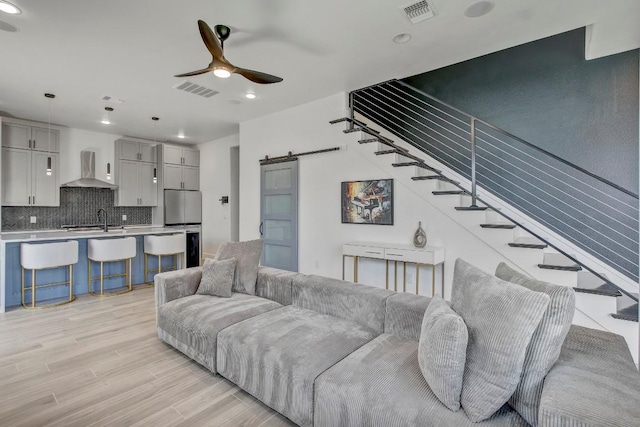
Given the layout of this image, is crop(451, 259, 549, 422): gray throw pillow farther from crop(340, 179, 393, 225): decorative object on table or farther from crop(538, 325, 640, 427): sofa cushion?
crop(340, 179, 393, 225): decorative object on table

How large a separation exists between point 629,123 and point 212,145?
716 cm

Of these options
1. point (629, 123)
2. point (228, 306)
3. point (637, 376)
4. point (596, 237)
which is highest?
point (629, 123)

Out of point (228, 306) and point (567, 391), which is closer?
point (567, 391)

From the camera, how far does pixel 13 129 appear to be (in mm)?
5418

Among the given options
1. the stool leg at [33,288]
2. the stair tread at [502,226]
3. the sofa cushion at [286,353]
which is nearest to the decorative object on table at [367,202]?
the stair tread at [502,226]

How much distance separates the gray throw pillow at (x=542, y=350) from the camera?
1.19 meters

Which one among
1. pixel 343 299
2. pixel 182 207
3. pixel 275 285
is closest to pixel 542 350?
pixel 343 299

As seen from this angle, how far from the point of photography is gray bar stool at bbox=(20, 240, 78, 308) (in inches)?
154

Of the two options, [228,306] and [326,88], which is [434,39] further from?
[228,306]

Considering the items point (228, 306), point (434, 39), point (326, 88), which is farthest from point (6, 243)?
point (434, 39)

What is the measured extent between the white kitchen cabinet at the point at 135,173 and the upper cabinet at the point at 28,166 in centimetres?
102

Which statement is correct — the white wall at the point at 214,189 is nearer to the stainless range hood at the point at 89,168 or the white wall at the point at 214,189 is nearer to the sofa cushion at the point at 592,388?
the stainless range hood at the point at 89,168

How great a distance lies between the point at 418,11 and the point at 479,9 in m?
0.51

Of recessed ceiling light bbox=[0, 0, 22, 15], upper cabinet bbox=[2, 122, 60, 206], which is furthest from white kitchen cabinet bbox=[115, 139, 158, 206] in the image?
recessed ceiling light bbox=[0, 0, 22, 15]
